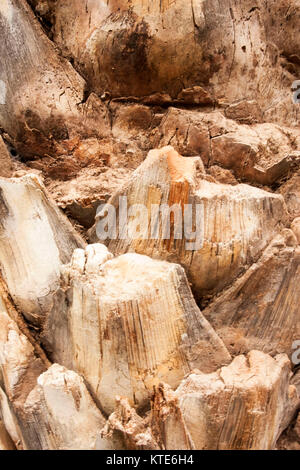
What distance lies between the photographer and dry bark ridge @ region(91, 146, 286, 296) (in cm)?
153

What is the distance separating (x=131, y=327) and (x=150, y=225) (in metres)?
0.32

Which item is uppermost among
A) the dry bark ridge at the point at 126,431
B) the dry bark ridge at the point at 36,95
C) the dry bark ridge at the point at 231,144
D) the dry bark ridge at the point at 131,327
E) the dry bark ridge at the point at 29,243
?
the dry bark ridge at the point at 36,95

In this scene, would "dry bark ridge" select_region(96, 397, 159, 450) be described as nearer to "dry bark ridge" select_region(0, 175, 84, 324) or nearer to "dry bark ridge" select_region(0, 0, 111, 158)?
"dry bark ridge" select_region(0, 175, 84, 324)

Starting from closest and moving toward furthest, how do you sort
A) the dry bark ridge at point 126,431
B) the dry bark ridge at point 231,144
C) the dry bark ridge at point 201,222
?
the dry bark ridge at point 126,431, the dry bark ridge at point 201,222, the dry bark ridge at point 231,144

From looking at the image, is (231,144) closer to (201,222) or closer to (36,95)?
(201,222)

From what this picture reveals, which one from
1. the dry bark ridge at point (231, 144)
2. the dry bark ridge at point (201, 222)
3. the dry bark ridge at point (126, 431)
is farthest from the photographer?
the dry bark ridge at point (231, 144)

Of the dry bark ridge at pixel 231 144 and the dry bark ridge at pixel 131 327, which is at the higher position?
the dry bark ridge at pixel 231 144

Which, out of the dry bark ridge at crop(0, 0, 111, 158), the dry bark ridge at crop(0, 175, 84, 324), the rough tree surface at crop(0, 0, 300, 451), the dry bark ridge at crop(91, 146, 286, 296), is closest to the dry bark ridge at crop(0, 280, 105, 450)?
the rough tree surface at crop(0, 0, 300, 451)

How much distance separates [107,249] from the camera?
1595mm

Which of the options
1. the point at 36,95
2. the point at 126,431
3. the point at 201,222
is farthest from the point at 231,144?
the point at 126,431

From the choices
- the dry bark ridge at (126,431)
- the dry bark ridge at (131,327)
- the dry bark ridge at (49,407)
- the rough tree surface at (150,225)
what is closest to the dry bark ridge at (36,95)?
the rough tree surface at (150,225)

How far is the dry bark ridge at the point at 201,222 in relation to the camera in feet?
5.03

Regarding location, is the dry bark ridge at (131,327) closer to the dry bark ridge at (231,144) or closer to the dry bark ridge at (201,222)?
the dry bark ridge at (201,222)

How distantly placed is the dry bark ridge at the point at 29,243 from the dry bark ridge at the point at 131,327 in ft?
0.33
